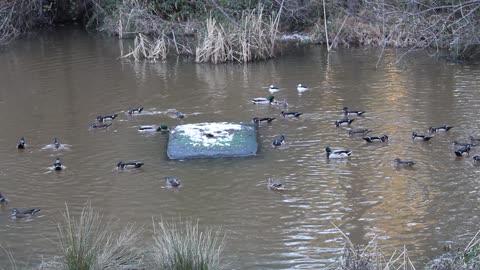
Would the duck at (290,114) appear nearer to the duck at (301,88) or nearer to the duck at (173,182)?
the duck at (301,88)

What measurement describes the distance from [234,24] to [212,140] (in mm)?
8788

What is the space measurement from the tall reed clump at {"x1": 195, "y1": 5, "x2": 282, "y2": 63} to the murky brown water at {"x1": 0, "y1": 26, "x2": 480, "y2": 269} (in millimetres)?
479

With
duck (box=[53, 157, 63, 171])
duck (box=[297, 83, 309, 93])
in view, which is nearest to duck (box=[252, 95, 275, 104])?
duck (box=[297, 83, 309, 93])

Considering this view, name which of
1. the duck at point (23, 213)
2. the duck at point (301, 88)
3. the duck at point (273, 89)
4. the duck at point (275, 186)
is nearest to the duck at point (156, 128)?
the duck at point (273, 89)

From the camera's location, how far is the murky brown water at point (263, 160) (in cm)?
995

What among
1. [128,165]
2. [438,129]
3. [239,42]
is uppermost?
[239,42]

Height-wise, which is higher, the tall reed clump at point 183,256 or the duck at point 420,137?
the tall reed clump at point 183,256

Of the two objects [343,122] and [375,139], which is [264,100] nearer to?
[343,122]

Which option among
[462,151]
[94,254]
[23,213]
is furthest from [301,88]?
[94,254]

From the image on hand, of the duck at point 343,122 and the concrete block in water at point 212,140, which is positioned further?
the duck at point 343,122

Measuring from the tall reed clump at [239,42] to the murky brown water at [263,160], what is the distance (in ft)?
1.57

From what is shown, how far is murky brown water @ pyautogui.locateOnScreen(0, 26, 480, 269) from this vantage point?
32.6 ft

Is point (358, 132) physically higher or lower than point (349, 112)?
lower

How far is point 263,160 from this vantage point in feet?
42.8
